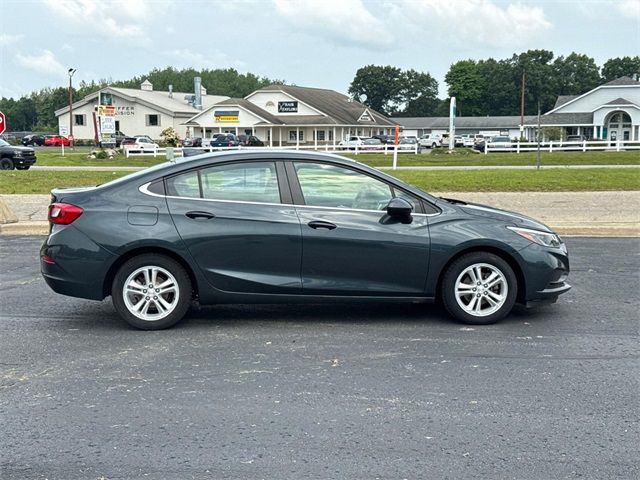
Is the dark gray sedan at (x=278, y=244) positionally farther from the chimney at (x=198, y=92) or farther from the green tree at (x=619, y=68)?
the green tree at (x=619, y=68)

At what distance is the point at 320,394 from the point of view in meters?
5.04

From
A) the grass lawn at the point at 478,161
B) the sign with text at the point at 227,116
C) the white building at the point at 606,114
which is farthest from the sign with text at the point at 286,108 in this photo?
the grass lawn at the point at 478,161

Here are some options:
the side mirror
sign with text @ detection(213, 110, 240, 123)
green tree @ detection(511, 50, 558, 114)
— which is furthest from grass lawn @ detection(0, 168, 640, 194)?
green tree @ detection(511, 50, 558, 114)

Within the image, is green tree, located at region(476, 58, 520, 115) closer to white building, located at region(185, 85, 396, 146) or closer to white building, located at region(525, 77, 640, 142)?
white building, located at region(525, 77, 640, 142)

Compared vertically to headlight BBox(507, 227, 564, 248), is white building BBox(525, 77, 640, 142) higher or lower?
higher

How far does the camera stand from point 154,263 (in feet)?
21.6

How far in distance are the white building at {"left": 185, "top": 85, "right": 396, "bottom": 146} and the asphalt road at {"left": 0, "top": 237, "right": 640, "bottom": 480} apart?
200 ft

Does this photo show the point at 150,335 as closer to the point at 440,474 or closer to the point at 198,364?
the point at 198,364

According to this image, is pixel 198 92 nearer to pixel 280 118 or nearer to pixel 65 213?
pixel 280 118

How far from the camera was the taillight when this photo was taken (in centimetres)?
663

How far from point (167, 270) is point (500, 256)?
2966 millimetres

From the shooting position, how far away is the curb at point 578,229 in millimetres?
12844

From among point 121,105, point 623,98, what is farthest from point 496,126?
point 121,105

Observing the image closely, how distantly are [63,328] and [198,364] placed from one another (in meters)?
1.80
